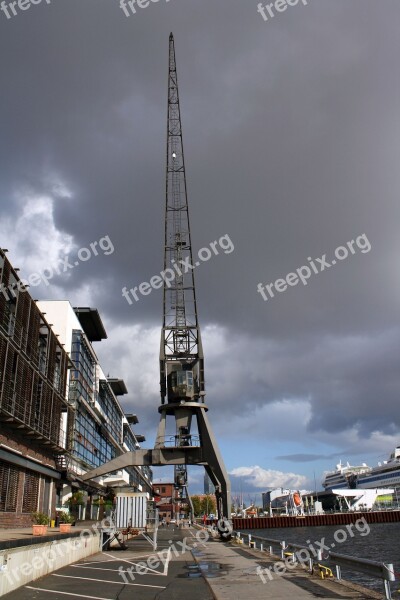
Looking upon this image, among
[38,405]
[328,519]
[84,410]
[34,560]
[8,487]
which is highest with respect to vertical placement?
[84,410]

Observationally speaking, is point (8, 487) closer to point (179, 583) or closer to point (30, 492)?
point (30, 492)

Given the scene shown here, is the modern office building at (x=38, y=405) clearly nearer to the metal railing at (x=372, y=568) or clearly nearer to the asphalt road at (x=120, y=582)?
the asphalt road at (x=120, y=582)

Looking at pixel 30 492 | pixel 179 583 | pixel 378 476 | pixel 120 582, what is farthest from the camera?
pixel 378 476

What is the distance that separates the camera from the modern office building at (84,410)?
52.9m

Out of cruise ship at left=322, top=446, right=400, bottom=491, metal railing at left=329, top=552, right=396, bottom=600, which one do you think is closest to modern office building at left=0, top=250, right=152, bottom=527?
metal railing at left=329, top=552, right=396, bottom=600

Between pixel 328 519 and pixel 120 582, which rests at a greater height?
pixel 120 582

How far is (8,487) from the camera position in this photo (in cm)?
3244

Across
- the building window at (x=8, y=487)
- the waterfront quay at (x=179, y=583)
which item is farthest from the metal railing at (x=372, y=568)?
the building window at (x=8, y=487)

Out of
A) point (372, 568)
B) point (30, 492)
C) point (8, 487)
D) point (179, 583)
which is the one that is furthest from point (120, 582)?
point (30, 492)

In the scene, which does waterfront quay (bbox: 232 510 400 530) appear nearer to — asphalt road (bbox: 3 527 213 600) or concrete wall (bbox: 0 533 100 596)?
asphalt road (bbox: 3 527 213 600)

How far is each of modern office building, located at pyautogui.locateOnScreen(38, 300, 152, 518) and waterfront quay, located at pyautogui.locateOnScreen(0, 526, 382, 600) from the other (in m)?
29.2

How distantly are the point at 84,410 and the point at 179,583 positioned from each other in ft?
166

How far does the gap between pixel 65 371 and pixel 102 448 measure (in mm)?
36761

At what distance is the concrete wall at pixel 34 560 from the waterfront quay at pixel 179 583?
0.68 ft
